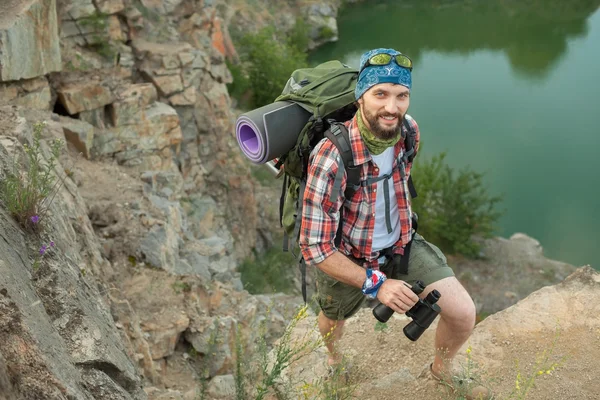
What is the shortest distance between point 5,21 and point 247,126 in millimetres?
5377

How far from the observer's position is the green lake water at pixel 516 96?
19156 mm

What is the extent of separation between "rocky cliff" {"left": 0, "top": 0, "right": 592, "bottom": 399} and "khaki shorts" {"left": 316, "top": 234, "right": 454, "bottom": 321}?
2.70 ft

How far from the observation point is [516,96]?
78.1 ft

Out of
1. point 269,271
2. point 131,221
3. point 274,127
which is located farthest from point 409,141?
point 269,271

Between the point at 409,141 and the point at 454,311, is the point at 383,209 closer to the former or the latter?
the point at 409,141

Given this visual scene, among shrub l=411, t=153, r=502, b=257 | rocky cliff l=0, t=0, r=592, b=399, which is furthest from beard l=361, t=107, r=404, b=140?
shrub l=411, t=153, r=502, b=257

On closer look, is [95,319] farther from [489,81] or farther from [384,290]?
[489,81]

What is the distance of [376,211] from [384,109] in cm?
61

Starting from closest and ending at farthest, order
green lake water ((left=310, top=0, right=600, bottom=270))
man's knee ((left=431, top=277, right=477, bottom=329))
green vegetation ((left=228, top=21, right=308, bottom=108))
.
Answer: man's knee ((left=431, top=277, right=477, bottom=329))
green lake water ((left=310, top=0, right=600, bottom=270))
green vegetation ((left=228, top=21, right=308, bottom=108))

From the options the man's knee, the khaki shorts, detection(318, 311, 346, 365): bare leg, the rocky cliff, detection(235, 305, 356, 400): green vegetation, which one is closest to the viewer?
the rocky cliff

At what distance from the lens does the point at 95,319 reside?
3.33 m

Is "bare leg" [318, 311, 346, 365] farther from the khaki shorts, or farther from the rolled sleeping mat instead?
the rolled sleeping mat

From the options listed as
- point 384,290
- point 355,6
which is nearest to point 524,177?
point 384,290

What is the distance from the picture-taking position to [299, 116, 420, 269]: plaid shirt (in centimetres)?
324
